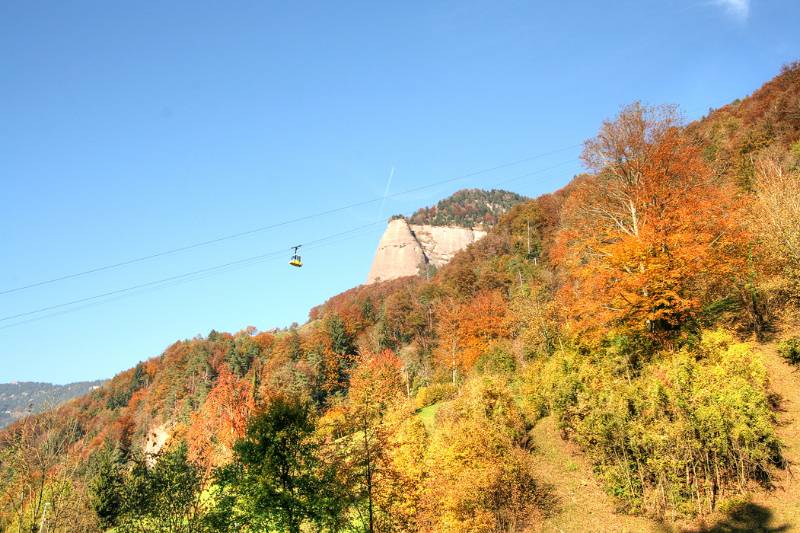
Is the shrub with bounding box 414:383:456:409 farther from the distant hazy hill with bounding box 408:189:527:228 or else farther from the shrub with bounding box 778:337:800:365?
the distant hazy hill with bounding box 408:189:527:228

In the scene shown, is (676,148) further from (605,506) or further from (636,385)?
(605,506)

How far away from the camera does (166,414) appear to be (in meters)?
83.9

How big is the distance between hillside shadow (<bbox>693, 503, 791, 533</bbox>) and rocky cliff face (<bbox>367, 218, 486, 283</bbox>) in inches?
5773

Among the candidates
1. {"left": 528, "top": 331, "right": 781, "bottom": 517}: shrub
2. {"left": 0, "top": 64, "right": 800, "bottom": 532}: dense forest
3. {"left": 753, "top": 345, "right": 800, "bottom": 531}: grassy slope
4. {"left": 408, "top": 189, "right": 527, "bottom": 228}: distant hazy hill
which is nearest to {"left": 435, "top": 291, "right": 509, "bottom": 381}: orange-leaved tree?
{"left": 0, "top": 64, "right": 800, "bottom": 532}: dense forest

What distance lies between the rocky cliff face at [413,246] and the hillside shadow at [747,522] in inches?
5773

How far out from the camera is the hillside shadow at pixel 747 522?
1462cm

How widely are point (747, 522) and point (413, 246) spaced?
16255cm

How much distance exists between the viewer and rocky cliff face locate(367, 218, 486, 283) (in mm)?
169875

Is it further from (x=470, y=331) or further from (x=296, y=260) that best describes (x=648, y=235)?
(x=470, y=331)

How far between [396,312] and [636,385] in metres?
60.8

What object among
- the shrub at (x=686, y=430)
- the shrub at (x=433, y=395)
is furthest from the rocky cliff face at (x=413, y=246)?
the shrub at (x=686, y=430)

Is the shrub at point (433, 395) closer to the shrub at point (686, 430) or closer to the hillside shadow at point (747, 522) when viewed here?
the shrub at point (686, 430)

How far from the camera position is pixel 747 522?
15.2 metres

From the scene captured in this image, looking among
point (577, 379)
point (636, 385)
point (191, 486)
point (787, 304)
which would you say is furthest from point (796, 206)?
point (191, 486)
